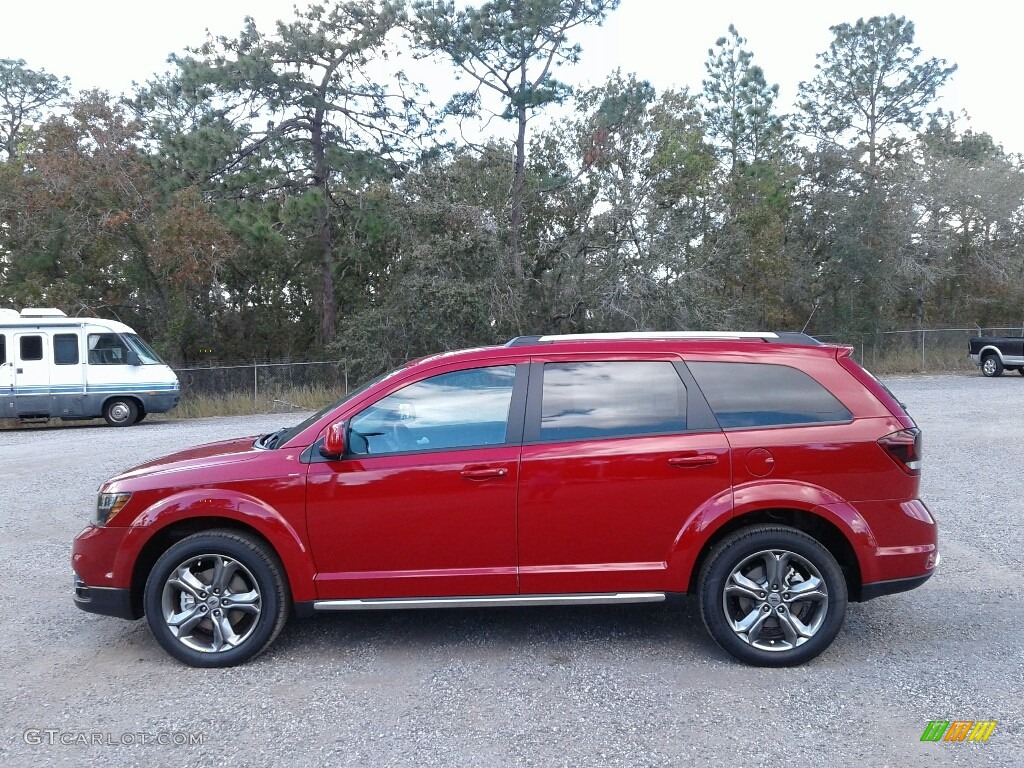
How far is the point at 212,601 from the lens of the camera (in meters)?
4.56

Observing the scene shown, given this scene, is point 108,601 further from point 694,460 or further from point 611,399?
point 694,460

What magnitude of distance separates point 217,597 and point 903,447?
3.80 meters

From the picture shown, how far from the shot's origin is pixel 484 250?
23766mm

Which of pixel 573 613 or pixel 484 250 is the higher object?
pixel 484 250

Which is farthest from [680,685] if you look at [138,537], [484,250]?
[484,250]

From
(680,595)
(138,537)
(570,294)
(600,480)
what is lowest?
(680,595)

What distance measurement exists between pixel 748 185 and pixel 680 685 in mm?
31326

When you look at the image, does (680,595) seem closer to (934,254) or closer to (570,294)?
(570,294)

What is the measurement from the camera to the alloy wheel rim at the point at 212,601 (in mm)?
4551

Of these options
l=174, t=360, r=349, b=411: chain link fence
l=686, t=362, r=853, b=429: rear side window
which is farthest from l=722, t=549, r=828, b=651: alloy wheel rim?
l=174, t=360, r=349, b=411: chain link fence

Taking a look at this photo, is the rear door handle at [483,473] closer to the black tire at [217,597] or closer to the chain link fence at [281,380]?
the black tire at [217,597]

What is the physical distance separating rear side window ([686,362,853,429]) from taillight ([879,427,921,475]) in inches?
9.2

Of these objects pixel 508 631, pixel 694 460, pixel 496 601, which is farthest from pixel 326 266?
pixel 694 460

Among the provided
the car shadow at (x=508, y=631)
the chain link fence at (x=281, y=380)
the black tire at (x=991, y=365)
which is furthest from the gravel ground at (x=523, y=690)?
the black tire at (x=991, y=365)
